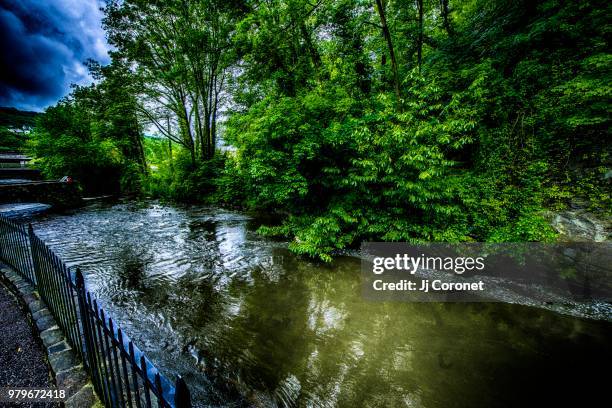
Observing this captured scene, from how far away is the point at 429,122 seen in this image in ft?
21.9

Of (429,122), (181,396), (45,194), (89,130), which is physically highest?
(89,130)

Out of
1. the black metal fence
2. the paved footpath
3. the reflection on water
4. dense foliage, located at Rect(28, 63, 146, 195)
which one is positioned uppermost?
dense foliage, located at Rect(28, 63, 146, 195)

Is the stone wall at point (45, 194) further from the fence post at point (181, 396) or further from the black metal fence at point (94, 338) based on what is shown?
the fence post at point (181, 396)

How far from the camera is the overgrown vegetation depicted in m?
5.93

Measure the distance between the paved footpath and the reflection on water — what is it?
4.22ft

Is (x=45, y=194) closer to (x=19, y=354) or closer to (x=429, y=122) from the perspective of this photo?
(x=19, y=354)

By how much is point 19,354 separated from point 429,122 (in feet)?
28.8

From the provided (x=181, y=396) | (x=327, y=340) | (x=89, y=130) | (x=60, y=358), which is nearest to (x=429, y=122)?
(x=327, y=340)

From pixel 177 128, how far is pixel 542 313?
1006 inches

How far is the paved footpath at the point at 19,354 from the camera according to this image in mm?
2584

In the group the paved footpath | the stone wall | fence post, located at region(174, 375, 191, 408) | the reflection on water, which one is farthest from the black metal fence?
the stone wall

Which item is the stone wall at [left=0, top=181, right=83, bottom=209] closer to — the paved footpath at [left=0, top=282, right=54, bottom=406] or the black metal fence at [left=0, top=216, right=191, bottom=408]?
the black metal fence at [left=0, top=216, right=191, bottom=408]

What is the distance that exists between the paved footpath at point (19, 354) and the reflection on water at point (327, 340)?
129 cm

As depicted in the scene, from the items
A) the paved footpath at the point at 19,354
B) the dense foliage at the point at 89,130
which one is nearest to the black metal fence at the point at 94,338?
the paved footpath at the point at 19,354
